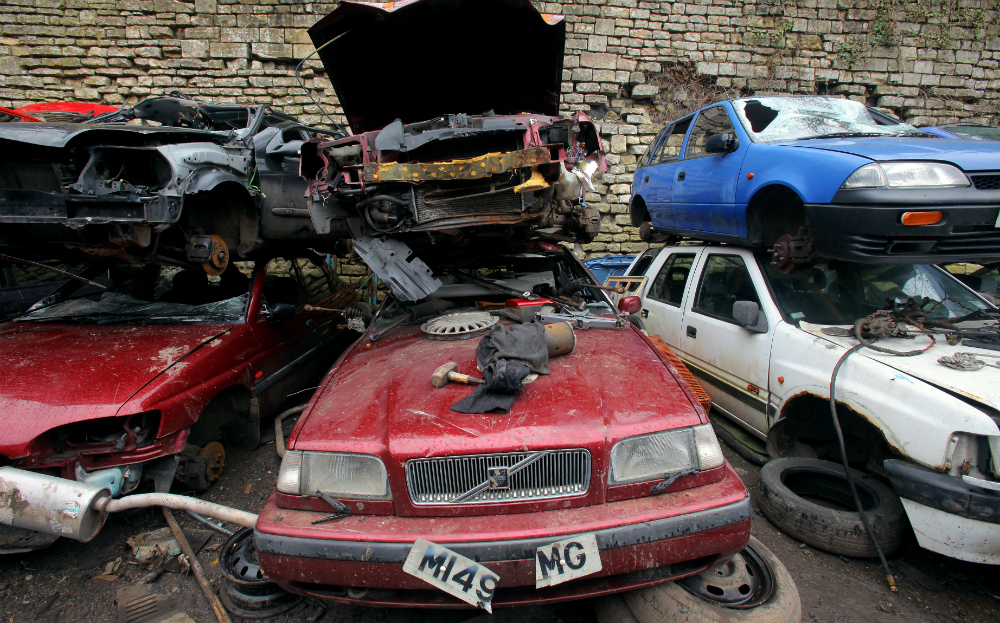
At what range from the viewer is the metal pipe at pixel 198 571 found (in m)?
2.19

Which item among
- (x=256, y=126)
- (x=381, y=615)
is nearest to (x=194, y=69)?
(x=256, y=126)

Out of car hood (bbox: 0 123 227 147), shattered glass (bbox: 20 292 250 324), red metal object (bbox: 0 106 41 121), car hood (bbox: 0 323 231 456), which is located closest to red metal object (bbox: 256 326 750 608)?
car hood (bbox: 0 323 231 456)

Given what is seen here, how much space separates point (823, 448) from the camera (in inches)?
122

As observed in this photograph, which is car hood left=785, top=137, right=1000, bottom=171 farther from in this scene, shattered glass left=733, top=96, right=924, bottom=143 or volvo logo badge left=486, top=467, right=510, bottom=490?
volvo logo badge left=486, top=467, right=510, bottom=490

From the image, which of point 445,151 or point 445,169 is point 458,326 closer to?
point 445,169

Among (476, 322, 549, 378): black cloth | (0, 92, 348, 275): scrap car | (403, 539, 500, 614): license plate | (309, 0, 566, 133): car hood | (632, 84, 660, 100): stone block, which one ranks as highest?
(632, 84, 660, 100): stone block

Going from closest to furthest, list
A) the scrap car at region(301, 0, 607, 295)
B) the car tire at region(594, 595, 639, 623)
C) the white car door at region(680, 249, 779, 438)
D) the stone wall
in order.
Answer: the car tire at region(594, 595, 639, 623) < the scrap car at region(301, 0, 607, 295) < the white car door at region(680, 249, 779, 438) < the stone wall

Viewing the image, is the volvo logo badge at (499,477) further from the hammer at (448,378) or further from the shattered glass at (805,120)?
the shattered glass at (805,120)

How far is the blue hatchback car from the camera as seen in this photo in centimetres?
270

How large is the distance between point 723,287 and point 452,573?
299 cm

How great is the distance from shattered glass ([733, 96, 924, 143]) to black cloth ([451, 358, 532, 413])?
3.06m

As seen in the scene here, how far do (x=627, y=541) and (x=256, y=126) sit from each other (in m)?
5.13

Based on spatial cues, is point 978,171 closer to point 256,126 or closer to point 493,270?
point 493,270

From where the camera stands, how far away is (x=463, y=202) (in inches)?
121
